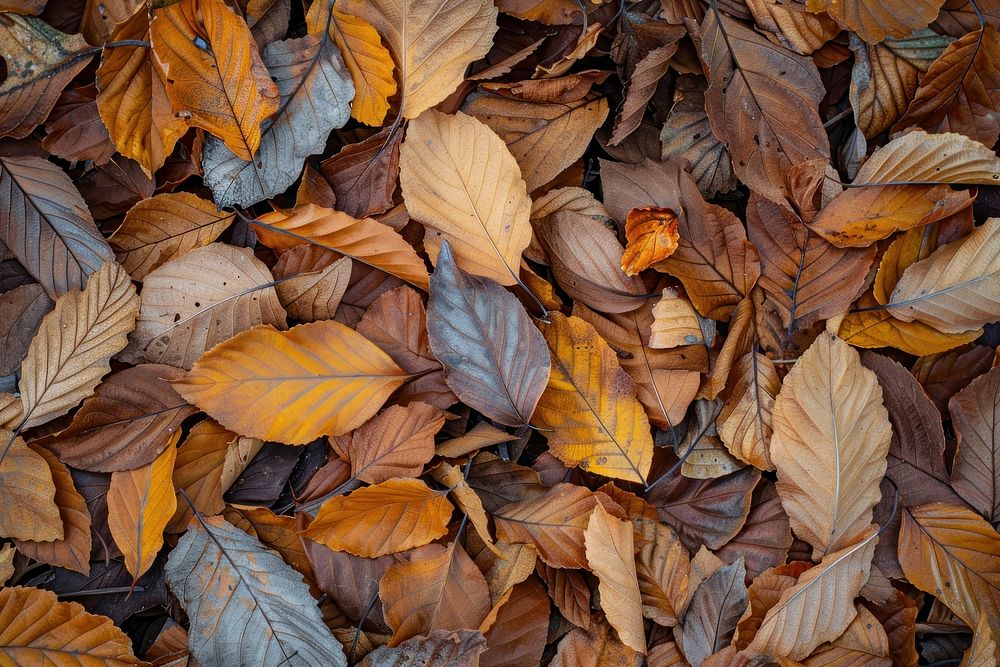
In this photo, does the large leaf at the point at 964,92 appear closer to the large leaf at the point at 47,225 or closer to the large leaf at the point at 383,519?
the large leaf at the point at 383,519

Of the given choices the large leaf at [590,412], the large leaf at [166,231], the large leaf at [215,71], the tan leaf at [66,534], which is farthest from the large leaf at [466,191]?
the tan leaf at [66,534]

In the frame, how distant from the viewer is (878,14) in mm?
1232

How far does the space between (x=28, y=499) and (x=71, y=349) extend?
25 cm

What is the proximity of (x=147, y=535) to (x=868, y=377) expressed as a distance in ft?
3.92

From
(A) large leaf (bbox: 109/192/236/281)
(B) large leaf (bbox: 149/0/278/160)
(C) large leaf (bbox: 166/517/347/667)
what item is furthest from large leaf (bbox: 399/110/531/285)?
(C) large leaf (bbox: 166/517/347/667)

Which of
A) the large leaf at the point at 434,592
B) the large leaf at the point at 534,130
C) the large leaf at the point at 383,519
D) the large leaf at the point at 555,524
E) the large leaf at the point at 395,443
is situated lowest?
the large leaf at the point at 434,592

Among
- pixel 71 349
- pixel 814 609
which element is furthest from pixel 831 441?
pixel 71 349

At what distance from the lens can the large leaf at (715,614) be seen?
1163 millimetres

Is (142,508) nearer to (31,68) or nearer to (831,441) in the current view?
(31,68)

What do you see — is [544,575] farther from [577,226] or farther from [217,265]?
[217,265]

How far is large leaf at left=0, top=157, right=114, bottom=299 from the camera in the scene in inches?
48.4

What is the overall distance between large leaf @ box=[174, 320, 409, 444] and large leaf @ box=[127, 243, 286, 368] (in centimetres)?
7

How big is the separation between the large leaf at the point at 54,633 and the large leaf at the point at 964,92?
5.21 feet

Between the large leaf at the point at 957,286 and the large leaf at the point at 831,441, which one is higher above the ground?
the large leaf at the point at 957,286
